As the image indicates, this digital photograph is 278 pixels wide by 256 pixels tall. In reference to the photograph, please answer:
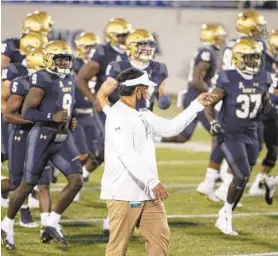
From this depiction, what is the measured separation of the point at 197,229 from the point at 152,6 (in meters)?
11.9

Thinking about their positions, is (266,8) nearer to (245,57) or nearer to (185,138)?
(185,138)

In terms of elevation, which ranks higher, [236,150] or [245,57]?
[245,57]

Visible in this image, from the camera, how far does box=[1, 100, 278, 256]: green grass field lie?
8.20m

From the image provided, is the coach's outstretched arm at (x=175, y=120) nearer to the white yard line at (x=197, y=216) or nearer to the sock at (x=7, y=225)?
the sock at (x=7, y=225)

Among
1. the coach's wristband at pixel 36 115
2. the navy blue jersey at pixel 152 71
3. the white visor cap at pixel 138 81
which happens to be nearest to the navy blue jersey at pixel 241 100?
the navy blue jersey at pixel 152 71

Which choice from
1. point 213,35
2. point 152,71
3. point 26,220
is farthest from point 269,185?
point 213,35

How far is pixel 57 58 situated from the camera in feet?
27.1

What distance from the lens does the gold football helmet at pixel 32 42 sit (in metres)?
9.44

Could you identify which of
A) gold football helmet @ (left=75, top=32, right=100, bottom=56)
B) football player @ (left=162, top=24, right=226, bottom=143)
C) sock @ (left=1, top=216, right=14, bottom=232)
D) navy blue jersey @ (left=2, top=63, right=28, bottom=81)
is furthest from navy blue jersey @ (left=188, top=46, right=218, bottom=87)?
sock @ (left=1, top=216, right=14, bottom=232)

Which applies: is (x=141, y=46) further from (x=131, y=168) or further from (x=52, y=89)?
(x=131, y=168)

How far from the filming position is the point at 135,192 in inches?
257

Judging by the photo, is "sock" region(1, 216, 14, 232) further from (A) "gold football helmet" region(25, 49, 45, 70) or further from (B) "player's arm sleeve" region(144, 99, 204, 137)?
(B) "player's arm sleeve" region(144, 99, 204, 137)

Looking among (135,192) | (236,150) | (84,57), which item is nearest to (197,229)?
(236,150)

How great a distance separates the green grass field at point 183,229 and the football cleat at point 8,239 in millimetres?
Result: 65
